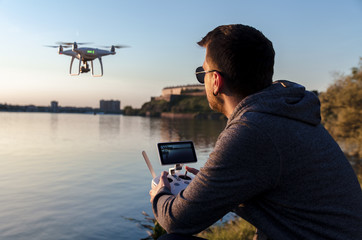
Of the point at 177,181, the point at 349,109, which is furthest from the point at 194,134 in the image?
→ the point at 177,181

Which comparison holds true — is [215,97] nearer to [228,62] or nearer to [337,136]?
[228,62]

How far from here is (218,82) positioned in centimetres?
194

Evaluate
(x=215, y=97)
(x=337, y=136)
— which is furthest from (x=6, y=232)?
(x=337, y=136)

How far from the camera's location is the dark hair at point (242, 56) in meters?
1.79

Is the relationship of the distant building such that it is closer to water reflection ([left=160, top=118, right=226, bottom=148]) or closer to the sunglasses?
water reflection ([left=160, top=118, right=226, bottom=148])

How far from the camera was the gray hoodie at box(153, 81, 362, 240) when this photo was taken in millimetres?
1568

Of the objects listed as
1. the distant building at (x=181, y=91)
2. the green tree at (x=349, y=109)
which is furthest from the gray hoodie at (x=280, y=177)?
the distant building at (x=181, y=91)

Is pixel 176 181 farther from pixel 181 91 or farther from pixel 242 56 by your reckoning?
pixel 181 91

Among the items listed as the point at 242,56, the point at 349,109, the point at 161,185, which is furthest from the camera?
the point at 349,109

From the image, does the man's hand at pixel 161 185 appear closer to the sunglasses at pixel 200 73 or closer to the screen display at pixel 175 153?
the screen display at pixel 175 153

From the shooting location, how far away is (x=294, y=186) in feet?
5.38

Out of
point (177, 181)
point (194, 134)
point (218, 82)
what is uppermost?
point (218, 82)

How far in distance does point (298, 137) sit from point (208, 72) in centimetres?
69

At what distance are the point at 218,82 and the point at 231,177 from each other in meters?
0.61
